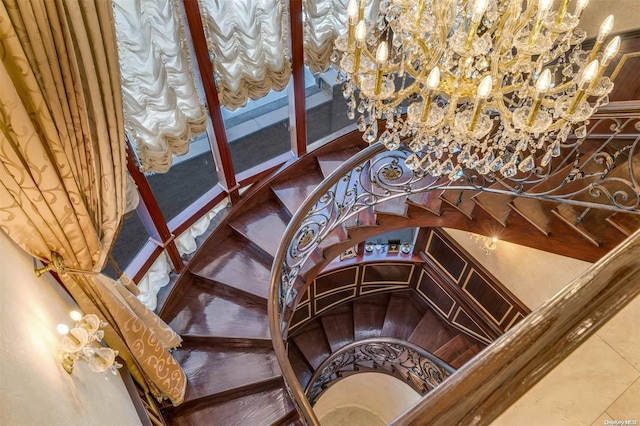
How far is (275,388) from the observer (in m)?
3.61

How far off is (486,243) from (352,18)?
4.11m

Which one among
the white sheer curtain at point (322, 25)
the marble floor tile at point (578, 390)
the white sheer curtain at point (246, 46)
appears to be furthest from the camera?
the white sheer curtain at point (322, 25)

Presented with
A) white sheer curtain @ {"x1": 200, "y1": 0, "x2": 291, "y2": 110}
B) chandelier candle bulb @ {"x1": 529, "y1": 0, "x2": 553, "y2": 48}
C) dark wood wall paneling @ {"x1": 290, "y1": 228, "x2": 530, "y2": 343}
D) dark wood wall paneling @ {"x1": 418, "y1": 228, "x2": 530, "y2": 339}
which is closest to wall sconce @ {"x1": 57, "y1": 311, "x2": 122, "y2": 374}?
white sheer curtain @ {"x1": 200, "y1": 0, "x2": 291, "y2": 110}

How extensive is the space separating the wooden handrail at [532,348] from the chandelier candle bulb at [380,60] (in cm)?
132

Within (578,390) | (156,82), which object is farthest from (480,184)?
(578,390)

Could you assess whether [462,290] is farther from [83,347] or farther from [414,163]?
[83,347]

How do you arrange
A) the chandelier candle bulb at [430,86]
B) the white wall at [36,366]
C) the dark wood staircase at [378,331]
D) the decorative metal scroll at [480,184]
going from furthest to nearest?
the dark wood staircase at [378,331]
the decorative metal scroll at [480,184]
the chandelier candle bulb at [430,86]
the white wall at [36,366]

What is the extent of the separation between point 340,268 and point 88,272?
4.27m

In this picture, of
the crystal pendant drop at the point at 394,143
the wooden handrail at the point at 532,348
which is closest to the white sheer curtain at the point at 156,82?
the crystal pendant drop at the point at 394,143

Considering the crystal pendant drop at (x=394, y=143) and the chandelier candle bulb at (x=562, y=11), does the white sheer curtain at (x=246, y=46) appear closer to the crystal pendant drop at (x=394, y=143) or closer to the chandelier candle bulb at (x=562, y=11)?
the crystal pendant drop at (x=394, y=143)

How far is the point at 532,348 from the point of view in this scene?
0.78 metres

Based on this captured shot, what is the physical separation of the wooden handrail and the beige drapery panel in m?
1.57

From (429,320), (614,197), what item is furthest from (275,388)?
(429,320)

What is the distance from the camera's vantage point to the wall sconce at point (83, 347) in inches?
73.5
